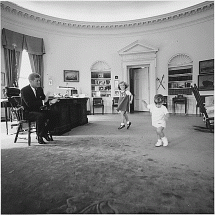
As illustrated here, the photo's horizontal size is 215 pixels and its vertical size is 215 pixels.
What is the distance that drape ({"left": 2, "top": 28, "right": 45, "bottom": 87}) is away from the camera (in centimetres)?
810

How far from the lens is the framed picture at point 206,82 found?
8812 mm

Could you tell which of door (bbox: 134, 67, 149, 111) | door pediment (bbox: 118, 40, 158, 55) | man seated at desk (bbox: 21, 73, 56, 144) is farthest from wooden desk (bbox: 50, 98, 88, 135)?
door (bbox: 134, 67, 149, 111)

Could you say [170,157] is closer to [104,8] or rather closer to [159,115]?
[159,115]

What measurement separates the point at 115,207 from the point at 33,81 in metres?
3.16

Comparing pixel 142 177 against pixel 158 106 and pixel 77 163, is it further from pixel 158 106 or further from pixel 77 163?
pixel 158 106

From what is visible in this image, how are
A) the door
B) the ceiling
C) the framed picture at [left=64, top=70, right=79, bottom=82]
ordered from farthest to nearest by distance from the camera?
the door < the framed picture at [left=64, top=70, right=79, bottom=82] < the ceiling

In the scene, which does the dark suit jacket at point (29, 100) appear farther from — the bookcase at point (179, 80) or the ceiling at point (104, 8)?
the bookcase at point (179, 80)

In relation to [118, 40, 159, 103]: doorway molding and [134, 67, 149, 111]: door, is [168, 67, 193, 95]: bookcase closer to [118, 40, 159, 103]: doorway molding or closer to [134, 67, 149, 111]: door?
[118, 40, 159, 103]: doorway molding

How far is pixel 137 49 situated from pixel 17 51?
6.25 meters

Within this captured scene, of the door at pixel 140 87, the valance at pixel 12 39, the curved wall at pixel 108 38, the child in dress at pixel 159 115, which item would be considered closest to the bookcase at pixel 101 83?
the curved wall at pixel 108 38

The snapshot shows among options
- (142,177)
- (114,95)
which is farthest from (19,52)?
(142,177)

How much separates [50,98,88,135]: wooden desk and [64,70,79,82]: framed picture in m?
4.19

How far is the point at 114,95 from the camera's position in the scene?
1084 cm

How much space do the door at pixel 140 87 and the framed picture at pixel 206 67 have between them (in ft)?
11.0
